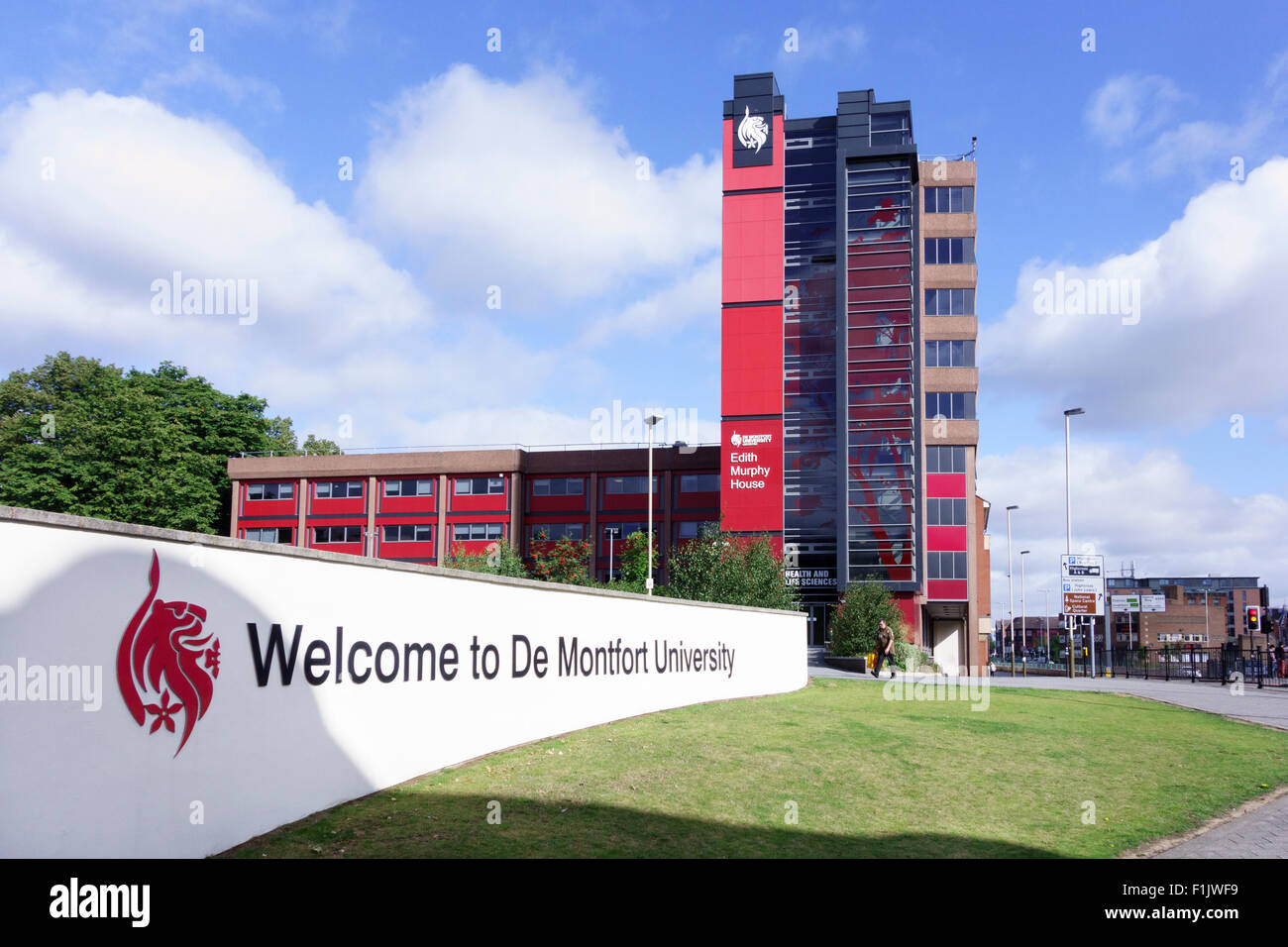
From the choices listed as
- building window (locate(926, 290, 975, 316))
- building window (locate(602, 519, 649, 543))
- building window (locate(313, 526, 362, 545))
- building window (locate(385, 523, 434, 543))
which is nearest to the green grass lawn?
building window (locate(926, 290, 975, 316))

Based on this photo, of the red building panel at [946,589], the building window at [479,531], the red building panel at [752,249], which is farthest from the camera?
the building window at [479,531]

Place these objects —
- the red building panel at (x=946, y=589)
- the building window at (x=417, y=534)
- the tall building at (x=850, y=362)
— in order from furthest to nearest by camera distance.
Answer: the building window at (x=417, y=534), the red building panel at (x=946, y=589), the tall building at (x=850, y=362)

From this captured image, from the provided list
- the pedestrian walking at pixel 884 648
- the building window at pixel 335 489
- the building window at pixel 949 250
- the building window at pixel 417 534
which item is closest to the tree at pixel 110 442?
the building window at pixel 335 489

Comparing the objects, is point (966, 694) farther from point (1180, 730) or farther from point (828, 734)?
point (828, 734)

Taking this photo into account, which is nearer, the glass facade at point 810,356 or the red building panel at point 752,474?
the glass facade at point 810,356

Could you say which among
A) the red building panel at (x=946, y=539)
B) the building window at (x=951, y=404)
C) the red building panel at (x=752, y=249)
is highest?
the red building panel at (x=752, y=249)

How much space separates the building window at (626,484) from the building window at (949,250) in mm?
25054

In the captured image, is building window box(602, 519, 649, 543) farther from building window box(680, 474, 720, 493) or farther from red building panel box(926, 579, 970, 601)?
red building panel box(926, 579, 970, 601)

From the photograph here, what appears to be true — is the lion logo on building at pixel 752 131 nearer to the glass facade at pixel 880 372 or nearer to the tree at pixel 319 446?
the glass facade at pixel 880 372

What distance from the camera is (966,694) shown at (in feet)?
79.9

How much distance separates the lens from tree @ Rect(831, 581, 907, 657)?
129 ft

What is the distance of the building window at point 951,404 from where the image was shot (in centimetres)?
6309

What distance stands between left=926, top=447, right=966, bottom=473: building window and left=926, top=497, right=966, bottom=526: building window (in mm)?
1997
